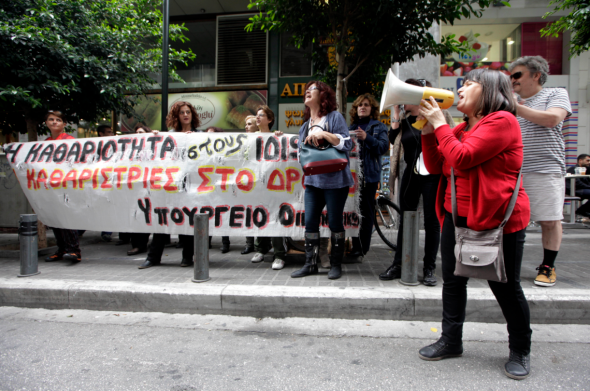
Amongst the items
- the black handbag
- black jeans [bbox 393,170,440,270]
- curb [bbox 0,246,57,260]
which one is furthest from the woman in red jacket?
curb [bbox 0,246,57,260]

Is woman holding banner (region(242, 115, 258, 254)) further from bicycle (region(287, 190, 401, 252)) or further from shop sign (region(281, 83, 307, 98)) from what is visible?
shop sign (region(281, 83, 307, 98))

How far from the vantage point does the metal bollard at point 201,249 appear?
3451 mm

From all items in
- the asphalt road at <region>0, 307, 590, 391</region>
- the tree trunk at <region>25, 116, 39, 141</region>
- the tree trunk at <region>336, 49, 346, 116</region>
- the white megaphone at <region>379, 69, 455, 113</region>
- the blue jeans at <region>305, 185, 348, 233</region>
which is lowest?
the asphalt road at <region>0, 307, 590, 391</region>

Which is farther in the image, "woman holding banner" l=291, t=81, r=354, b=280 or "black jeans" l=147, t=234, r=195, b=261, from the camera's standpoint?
"black jeans" l=147, t=234, r=195, b=261

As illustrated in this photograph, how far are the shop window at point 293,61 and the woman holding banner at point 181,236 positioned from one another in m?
7.35

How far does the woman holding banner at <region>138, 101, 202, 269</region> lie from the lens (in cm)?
418

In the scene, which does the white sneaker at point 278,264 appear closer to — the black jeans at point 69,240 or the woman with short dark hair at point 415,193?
the woman with short dark hair at point 415,193

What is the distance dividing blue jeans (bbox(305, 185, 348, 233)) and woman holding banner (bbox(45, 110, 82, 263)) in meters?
3.01

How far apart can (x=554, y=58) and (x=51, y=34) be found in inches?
546

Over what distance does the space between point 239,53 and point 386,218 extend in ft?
28.3

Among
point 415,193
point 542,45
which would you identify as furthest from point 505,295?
point 542,45

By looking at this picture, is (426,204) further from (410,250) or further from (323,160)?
(323,160)

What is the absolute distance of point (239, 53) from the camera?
1168 cm

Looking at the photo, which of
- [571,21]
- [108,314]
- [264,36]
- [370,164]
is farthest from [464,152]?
[264,36]
